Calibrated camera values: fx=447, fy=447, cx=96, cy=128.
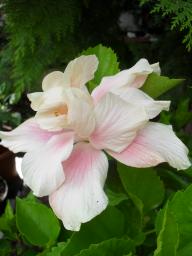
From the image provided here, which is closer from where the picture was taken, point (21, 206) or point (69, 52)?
point (21, 206)

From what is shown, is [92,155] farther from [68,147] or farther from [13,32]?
A: [13,32]

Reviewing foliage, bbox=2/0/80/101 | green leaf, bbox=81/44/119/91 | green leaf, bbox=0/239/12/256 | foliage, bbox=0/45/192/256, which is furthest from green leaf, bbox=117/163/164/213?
foliage, bbox=2/0/80/101

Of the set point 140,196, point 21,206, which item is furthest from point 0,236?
point 140,196

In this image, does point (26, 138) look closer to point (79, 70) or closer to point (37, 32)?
point (79, 70)

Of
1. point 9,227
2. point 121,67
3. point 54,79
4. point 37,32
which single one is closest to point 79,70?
point 54,79

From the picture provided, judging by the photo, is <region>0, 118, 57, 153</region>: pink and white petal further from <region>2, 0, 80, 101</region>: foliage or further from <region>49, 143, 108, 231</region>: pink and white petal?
<region>2, 0, 80, 101</region>: foliage

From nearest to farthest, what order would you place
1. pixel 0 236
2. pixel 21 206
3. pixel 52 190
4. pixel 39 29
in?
pixel 52 190, pixel 21 206, pixel 0 236, pixel 39 29
